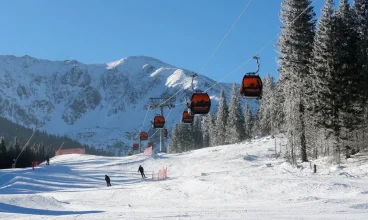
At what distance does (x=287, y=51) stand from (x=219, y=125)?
55490mm

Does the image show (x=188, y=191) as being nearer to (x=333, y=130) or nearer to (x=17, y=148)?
(x=333, y=130)

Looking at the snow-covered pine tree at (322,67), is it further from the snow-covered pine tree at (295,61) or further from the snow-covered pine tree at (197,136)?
the snow-covered pine tree at (197,136)

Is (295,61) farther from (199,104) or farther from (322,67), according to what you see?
(199,104)

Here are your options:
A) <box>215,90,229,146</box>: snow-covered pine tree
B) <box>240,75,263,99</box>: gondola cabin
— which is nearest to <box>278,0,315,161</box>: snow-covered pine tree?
<box>240,75,263,99</box>: gondola cabin

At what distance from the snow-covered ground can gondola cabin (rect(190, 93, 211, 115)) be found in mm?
4486

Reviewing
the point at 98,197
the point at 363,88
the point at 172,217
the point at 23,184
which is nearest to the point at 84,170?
the point at 23,184

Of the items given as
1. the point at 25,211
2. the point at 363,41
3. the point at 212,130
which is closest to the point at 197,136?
the point at 212,130

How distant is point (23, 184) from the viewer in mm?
39312

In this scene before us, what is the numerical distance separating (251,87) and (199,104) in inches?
230

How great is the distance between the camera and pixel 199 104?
3105 centimetres

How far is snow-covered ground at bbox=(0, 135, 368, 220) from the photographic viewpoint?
15945 mm

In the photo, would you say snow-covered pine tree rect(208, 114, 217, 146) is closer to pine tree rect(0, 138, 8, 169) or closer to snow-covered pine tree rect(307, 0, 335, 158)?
pine tree rect(0, 138, 8, 169)

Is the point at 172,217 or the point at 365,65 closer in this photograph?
the point at 172,217

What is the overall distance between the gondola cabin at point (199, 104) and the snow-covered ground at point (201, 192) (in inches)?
177
